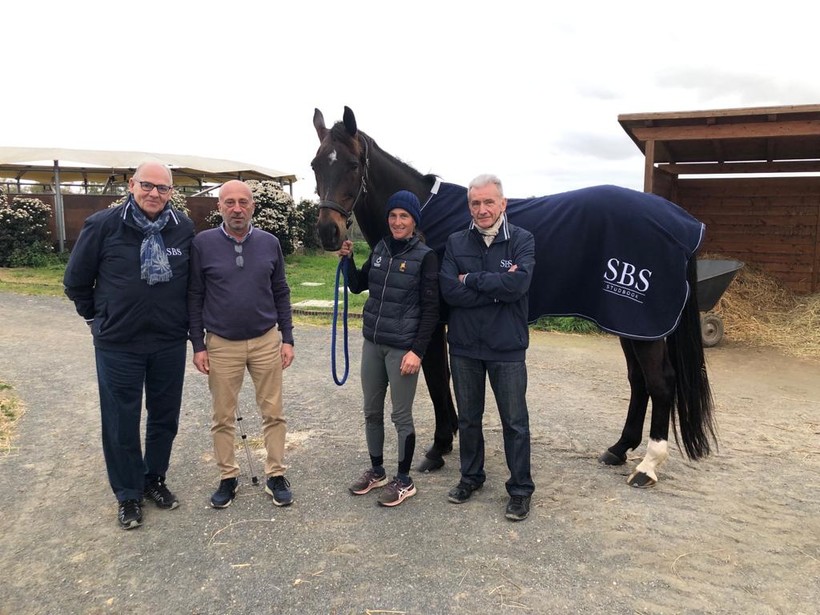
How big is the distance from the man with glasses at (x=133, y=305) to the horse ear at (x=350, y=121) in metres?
0.94

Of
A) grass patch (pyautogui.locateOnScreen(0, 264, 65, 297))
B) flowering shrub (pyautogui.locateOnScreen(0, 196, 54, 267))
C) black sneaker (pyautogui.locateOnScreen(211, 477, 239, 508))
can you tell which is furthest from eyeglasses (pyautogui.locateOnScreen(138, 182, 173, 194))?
flowering shrub (pyautogui.locateOnScreen(0, 196, 54, 267))

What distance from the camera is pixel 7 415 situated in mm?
4043

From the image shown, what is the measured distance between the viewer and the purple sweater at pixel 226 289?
267 cm

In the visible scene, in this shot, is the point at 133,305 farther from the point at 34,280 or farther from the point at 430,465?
the point at 34,280

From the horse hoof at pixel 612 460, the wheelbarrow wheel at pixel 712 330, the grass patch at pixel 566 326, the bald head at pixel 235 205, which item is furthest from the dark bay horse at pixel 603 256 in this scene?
the grass patch at pixel 566 326

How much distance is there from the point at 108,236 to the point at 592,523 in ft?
8.92

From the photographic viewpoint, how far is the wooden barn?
8508 mm

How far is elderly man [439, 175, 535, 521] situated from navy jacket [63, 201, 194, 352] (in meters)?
1.34

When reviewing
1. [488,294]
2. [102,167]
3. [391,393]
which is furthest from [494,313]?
[102,167]

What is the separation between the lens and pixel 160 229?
2.58m

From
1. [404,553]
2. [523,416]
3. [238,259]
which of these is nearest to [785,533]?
[523,416]

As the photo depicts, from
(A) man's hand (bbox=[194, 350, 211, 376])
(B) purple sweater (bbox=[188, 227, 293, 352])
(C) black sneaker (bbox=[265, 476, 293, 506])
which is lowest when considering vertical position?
(C) black sneaker (bbox=[265, 476, 293, 506])

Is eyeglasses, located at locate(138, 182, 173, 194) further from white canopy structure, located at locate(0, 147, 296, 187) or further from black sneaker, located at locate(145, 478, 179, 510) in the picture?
white canopy structure, located at locate(0, 147, 296, 187)

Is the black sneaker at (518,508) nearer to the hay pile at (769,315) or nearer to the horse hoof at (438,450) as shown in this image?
the horse hoof at (438,450)
